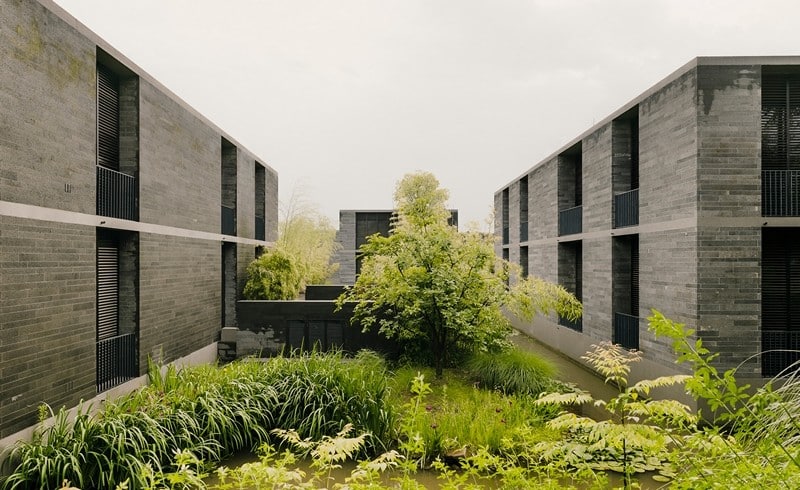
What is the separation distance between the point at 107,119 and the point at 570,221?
1189 cm

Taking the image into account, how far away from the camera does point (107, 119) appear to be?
8.99 meters

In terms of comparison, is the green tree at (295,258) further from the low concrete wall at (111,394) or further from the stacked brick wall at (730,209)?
the stacked brick wall at (730,209)

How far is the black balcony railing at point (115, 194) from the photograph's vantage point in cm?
822

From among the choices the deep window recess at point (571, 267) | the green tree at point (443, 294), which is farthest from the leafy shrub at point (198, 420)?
the deep window recess at point (571, 267)

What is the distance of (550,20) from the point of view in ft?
42.8

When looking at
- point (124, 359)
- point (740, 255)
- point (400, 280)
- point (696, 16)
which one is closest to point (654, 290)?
point (740, 255)

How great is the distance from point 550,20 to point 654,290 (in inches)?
323

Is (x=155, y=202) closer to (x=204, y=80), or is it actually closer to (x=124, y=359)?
(x=124, y=359)

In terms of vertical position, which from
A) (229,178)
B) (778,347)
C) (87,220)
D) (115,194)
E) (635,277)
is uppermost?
(229,178)

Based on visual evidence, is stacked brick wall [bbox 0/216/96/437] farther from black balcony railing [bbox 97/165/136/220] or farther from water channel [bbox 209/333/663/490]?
water channel [bbox 209/333/663/490]

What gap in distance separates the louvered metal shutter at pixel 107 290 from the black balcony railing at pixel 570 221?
11.4 m

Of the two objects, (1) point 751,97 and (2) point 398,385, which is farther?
(2) point 398,385

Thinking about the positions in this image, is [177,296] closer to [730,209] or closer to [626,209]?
[626,209]

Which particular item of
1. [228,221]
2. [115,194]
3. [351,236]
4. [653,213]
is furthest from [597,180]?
[351,236]
